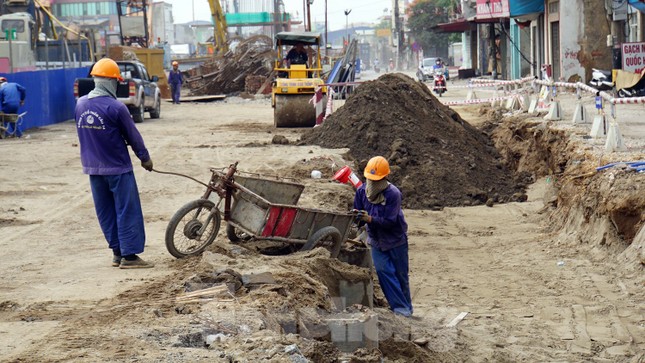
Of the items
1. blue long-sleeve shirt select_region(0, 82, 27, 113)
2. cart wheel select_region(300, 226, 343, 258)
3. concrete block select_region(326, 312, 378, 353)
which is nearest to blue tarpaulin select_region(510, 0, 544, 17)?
blue long-sleeve shirt select_region(0, 82, 27, 113)

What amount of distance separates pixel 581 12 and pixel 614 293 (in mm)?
24620

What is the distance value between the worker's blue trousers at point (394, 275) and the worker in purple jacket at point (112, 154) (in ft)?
7.32

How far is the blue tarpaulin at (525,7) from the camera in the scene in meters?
42.0

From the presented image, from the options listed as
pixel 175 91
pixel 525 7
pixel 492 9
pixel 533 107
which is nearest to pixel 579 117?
pixel 533 107

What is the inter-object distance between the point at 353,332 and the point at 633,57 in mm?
21118

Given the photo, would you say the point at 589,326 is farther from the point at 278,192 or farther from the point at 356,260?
the point at 278,192

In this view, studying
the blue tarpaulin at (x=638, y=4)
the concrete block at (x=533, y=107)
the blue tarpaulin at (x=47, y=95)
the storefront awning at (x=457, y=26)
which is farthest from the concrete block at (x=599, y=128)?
the storefront awning at (x=457, y=26)

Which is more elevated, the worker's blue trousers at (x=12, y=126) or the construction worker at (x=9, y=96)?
the construction worker at (x=9, y=96)

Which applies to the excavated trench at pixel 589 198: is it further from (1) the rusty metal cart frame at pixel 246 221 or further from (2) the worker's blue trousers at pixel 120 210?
(2) the worker's blue trousers at pixel 120 210

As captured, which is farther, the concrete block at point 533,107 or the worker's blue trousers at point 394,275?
the concrete block at point 533,107

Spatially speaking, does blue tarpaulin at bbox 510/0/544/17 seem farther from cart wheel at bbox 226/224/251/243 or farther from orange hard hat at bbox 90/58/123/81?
orange hard hat at bbox 90/58/123/81

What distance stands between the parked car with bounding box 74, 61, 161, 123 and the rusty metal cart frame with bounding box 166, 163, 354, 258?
1822cm

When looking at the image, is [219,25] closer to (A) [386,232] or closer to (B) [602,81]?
(B) [602,81]

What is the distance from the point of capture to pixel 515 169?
2158 centimetres
